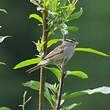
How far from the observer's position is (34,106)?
12.4 metres

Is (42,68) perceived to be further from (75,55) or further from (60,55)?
(75,55)

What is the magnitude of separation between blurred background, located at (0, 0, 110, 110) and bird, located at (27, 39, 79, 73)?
390 inches

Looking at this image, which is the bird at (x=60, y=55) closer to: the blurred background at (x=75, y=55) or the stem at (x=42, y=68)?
the stem at (x=42, y=68)

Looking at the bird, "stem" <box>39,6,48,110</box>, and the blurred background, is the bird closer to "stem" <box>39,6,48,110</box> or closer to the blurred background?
"stem" <box>39,6,48,110</box>

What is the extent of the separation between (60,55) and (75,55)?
40.1ft

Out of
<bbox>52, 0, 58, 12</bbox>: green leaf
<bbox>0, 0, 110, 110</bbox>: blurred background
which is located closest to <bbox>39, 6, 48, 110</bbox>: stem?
<bbox>52, 0, 58, 12</bbox>: green leaf

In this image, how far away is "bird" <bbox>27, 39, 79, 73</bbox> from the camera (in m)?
1.61

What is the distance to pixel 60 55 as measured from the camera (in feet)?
5.58

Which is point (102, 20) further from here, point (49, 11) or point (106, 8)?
point (49, 11)

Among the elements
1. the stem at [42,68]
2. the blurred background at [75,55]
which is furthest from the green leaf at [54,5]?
the blurred background at [75,55]

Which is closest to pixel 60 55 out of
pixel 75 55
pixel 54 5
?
pixel 54 5

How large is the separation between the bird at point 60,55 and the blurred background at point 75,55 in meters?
9.90

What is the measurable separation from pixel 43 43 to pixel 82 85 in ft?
36.1

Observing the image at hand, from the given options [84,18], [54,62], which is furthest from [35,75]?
[54,62]
